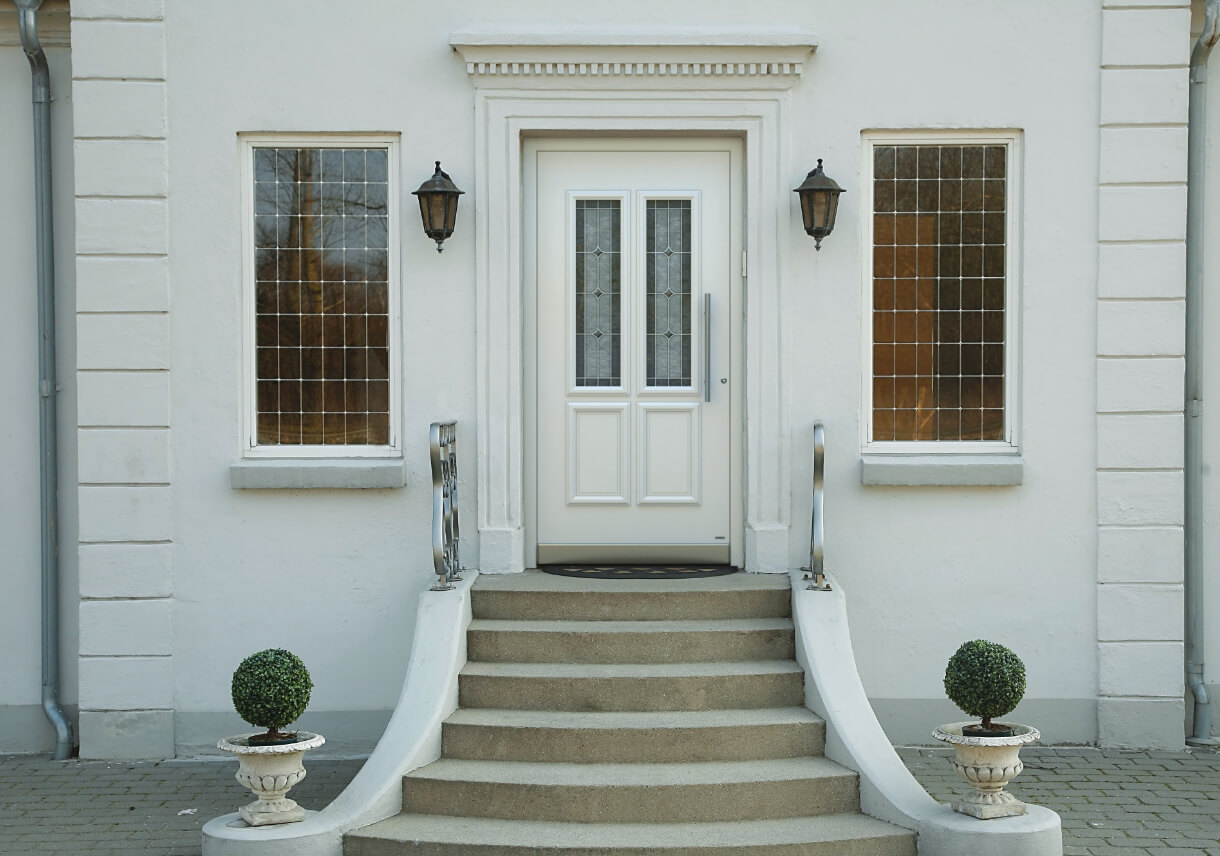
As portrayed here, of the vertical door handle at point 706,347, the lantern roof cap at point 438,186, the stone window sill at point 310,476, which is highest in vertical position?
the lantern roof cap at point 438,186

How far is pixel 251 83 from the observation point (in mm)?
7223

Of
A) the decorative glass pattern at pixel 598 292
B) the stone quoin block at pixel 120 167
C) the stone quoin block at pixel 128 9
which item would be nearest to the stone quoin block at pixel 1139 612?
the decorative glass pattern at pixel 598 292

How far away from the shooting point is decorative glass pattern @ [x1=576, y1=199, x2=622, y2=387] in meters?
7.52

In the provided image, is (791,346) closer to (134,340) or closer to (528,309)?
(528,309)

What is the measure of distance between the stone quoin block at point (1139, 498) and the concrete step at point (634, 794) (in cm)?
243

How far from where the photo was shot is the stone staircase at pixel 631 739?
5.50 meters

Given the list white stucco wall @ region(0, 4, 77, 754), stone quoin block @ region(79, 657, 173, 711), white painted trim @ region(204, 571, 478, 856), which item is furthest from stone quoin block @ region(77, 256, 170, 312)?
white painted trim @ region(204, 571, 478, 856)

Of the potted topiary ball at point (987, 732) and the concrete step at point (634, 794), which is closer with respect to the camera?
the potted topiary ball at point (987, 732)

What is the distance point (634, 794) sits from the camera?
18.7 ft

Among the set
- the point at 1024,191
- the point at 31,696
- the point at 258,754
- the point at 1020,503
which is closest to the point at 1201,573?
the point at 1020,503

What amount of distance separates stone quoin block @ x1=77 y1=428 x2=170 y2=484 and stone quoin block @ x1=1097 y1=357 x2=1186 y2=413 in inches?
202

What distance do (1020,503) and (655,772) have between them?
A: 2.71 meters

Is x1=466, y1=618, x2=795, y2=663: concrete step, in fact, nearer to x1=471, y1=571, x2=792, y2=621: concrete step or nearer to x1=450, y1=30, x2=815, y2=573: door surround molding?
x1=471, y1=571, x2=792, y2=621: concrete step

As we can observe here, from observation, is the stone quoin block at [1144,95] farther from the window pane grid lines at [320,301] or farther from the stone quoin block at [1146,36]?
the window pane grid lines at [320,301]
